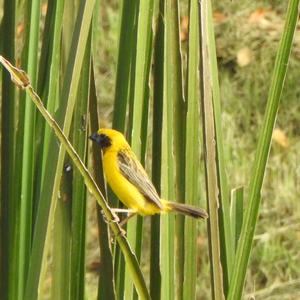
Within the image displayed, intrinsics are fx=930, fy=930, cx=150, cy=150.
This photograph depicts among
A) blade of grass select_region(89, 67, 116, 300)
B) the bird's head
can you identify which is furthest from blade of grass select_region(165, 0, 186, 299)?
the bird's head

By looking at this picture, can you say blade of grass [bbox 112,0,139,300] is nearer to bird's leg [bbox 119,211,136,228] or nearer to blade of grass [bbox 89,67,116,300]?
blade of grass [bbox 89,67,116,300]

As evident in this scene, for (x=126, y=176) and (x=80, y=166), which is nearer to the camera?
(x=80, y=166)

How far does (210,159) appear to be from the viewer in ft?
3.92

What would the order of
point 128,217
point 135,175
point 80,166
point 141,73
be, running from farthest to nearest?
point 135,175 < point 128,217 < point 141,73 < point 80,166

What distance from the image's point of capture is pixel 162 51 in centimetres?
130

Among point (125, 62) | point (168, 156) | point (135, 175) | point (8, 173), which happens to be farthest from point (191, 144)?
point (135, 175)

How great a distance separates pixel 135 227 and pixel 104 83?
10.8ft

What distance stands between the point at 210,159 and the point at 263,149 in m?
0.08

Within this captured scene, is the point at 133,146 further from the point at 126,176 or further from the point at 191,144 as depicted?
the point at 126,176

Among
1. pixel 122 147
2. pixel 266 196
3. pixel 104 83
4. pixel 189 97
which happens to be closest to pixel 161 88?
pixel 189 97

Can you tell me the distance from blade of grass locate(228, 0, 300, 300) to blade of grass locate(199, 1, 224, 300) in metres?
0.02

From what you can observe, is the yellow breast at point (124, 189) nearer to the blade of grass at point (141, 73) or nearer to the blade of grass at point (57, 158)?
the blade of grass at point (141, 73)

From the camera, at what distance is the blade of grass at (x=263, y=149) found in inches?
45.0

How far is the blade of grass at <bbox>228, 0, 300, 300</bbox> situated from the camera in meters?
1.14
